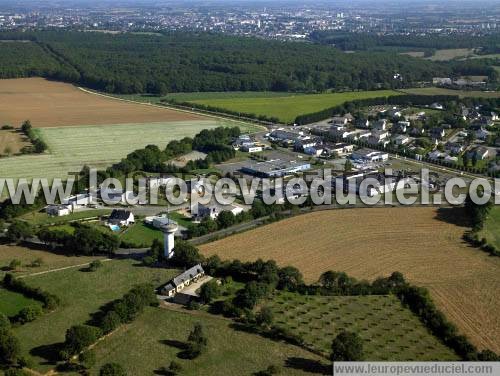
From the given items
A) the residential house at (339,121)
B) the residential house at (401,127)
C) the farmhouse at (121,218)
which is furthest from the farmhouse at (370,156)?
the farmhouse at (121,218)

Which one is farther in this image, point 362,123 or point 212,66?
point 212,66

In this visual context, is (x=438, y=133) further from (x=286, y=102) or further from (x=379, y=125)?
(x=286, y=102)

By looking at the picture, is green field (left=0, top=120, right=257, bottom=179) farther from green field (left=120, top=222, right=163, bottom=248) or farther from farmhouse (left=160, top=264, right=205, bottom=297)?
farmhouse (left=160, top=264, right=205, bottom=297)

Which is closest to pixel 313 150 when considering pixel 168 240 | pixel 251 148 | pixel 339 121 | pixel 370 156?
pixel 370 156

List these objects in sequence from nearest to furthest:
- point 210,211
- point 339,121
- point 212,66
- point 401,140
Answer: point 210,211
point 401,140
point 339,121
point 212,66

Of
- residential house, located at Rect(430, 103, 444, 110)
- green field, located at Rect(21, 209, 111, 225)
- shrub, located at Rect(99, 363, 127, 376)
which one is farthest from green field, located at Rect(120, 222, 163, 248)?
residential house, located at Rect(430, 103, 444, 110)
